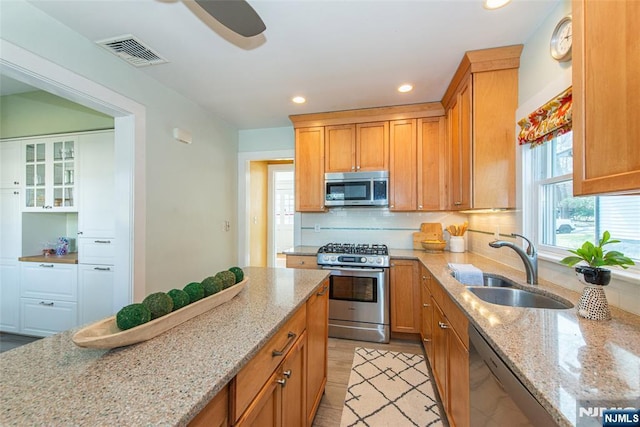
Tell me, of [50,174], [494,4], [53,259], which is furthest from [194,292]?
[50,174]

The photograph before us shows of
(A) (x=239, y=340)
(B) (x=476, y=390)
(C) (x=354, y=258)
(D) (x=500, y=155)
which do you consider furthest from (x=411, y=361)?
(A) (x=239, y=340)

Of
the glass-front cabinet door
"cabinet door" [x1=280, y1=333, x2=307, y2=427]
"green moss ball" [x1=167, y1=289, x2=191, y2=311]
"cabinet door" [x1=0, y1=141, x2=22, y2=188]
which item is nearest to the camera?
"green moss ball" [x1=167, y1=289, x2=191, y2=311]

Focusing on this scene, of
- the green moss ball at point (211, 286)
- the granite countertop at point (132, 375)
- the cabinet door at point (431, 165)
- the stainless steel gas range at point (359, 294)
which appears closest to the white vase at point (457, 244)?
the cabinet door at point (431, 165)

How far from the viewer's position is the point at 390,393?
6.61 feet

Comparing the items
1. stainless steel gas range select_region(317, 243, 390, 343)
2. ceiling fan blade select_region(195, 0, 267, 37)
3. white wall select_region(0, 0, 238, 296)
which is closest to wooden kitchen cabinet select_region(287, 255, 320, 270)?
stainless steel gas range select_region(317, 243, 390, 343)

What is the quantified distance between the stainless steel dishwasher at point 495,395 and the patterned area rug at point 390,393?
2.48ft

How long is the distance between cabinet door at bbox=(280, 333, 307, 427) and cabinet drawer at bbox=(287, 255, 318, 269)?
65.2 inches

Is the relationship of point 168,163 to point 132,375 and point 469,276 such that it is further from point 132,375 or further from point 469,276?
point 469,276

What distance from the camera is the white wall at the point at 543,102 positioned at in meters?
1.17

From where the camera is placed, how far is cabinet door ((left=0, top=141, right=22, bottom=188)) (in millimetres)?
3066

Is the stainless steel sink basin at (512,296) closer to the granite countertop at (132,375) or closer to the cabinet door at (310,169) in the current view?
the granite countertop at (132,375)

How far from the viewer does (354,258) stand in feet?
9.51

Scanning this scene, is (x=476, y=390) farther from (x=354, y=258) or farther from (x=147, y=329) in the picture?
(x=354, y=258)

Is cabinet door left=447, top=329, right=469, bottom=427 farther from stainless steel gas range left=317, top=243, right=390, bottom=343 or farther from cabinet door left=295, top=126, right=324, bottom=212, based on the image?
cabinet door left=295, top=126, right=324, bottom=212
